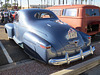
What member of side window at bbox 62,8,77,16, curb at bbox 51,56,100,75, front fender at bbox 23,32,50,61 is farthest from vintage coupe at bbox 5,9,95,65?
side window at bbox 62,8,77,16

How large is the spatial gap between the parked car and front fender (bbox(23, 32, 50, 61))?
9.76ft

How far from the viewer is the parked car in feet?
19.0

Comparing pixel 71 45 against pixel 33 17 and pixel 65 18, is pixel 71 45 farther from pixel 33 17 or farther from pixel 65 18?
pixel 65 18

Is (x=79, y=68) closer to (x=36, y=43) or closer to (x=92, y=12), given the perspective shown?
(x=36, y=43)

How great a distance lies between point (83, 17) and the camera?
5758 millimetres

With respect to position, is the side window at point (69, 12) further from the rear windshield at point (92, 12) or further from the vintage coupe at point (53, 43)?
the vintage coupe at point (53, 43)

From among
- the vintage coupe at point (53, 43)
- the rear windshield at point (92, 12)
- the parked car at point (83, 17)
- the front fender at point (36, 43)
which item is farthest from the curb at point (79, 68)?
the rear windshield at point (92, 12)

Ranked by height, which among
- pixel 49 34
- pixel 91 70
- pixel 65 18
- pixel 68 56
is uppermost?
pixel 65 18

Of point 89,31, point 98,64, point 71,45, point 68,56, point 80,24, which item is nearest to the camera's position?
point 68,56

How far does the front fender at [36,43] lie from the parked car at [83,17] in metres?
2.98

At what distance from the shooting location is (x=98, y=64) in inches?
153

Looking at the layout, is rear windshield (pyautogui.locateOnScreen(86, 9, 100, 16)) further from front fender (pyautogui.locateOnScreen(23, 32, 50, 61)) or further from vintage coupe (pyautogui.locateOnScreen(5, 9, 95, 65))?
front fender (pyautogui.locateOnScreen(23, 32, 50, 61))

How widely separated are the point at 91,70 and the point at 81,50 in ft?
2.26

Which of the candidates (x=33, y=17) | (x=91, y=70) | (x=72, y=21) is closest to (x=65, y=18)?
(x=72, y=21)
